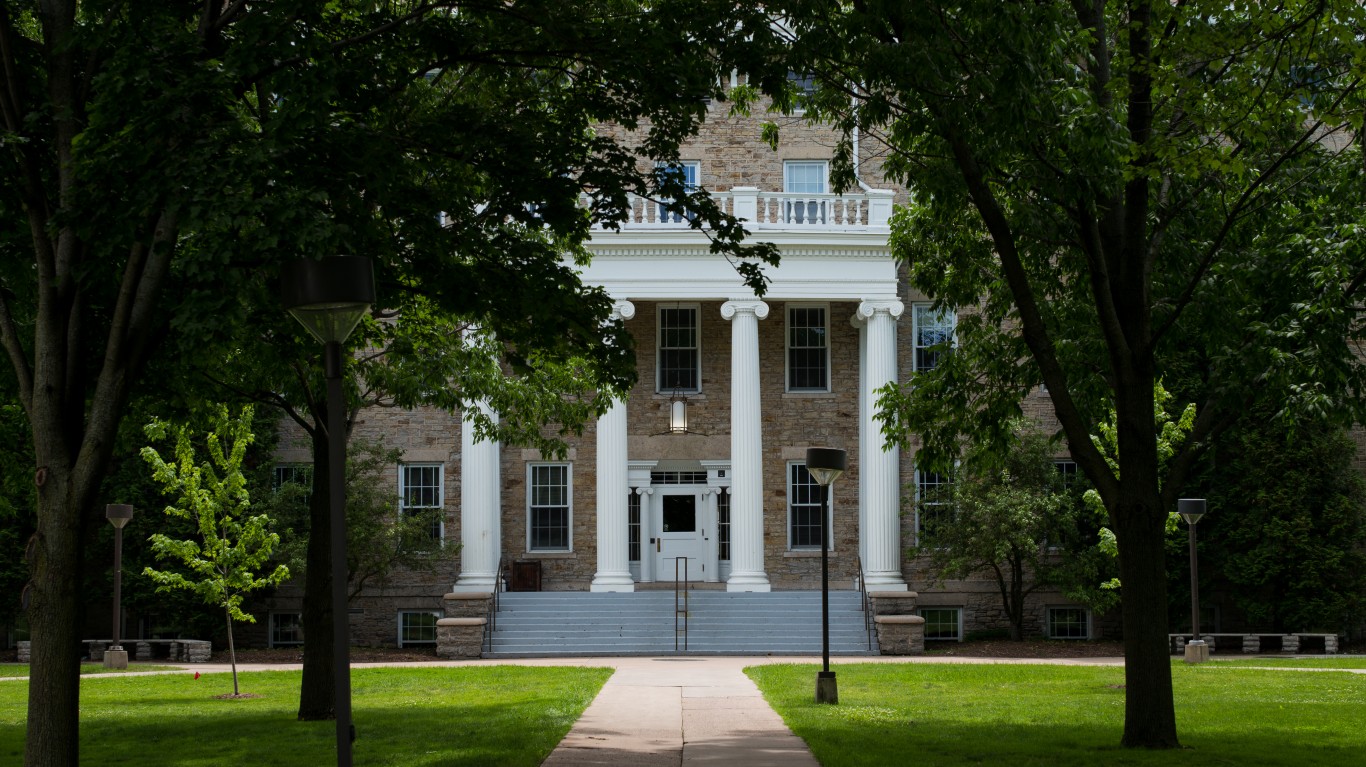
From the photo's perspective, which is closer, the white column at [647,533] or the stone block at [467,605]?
the stone block at [467,605]

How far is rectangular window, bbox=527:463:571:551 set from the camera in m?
32.4

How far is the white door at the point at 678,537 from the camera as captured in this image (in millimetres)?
32188

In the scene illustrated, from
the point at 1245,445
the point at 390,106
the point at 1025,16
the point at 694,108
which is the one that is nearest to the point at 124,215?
the point at 390,106

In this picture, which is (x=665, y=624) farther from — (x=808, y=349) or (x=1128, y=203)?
(x=1128, y=203)

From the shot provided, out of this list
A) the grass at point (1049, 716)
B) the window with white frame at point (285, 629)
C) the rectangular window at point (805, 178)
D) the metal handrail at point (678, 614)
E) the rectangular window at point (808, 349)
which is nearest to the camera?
the grass at point (1049, 716)

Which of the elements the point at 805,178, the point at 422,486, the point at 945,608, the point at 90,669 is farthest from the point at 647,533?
the point at 90,669

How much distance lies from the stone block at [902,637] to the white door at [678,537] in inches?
224

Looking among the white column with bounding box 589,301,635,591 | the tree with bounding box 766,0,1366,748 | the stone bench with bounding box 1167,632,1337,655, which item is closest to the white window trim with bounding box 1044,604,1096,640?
the stone bench with bounding box 1167,632,1337,655

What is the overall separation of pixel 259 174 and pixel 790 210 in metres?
23.2

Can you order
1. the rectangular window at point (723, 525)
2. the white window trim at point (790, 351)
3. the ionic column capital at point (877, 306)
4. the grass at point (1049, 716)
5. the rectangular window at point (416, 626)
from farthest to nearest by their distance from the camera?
the white window trim at point (790, 351)
the rectangular window at point (723, 525)
the rectangular window at point (416, 626)
the ionic column capital at point (877, 306)
the grass at point (1049, 716)

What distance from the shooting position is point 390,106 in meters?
11.5

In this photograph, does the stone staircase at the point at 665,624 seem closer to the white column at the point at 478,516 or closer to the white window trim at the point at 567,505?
the white column at the point at 478,516

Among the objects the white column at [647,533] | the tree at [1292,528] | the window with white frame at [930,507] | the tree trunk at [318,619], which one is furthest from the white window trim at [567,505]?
the tree trunk at [318,619]

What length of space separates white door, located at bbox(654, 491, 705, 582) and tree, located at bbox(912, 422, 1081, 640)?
15.9 ft
